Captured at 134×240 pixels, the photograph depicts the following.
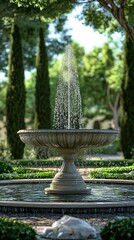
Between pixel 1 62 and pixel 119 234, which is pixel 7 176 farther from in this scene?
pixel 1 62

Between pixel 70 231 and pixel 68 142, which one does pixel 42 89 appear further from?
pixel 70 231

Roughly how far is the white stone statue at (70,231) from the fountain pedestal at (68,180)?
3.76m

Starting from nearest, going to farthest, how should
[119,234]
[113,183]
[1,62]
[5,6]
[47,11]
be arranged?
1. [119,234]
2. [113,183]
3. [47,11]
4. [5,6]
5. [1,62]

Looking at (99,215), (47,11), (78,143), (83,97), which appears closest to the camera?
(99,215)

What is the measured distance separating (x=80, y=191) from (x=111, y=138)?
129cm

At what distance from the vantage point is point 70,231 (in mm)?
6543

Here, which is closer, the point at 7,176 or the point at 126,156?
the point at 7,176

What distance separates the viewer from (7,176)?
45.7 ft

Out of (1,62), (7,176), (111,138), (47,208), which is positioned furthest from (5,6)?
(47,208)

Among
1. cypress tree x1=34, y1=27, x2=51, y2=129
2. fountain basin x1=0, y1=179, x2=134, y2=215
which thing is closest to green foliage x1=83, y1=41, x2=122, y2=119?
cypress tree x1=34, y1=27, x2=51, y2=129

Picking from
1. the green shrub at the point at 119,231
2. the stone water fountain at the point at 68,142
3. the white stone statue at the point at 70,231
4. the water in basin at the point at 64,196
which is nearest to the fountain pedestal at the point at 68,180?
the stone water fountain at the point at 68,142

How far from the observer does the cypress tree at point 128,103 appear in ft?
89.7

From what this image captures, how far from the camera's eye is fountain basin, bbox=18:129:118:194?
988 centimetres

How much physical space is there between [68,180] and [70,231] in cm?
409
